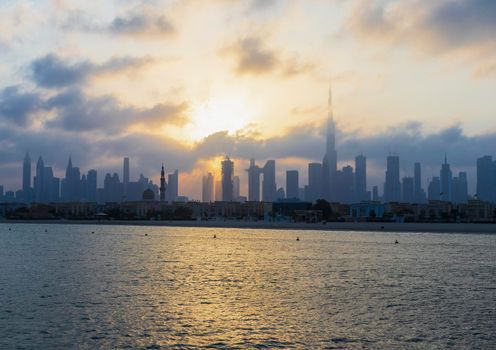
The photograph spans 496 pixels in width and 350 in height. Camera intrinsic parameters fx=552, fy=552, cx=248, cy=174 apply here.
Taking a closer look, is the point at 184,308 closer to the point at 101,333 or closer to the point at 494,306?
the point at 101,333

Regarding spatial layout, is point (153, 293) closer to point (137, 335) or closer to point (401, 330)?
point (137, 335)

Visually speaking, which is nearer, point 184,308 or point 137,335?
point 137,335

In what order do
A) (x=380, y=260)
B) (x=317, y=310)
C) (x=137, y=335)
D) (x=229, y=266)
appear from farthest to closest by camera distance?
(x=380, y=260) → (x=229, y=266) → (x=317, y=310) → (x=137, y=335)

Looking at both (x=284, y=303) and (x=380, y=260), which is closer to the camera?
(x=284, y=303)

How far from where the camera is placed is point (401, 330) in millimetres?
29016

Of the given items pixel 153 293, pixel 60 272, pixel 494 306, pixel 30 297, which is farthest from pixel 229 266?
pixel 494 306

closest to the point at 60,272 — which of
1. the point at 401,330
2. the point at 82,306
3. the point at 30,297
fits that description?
the point at 30,297

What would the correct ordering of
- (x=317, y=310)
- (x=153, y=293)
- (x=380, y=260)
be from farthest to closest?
1. (x=380, y=260)
2. (x=153, y=293)
3. (x=317, y=310)

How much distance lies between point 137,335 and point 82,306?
9549 millimetres

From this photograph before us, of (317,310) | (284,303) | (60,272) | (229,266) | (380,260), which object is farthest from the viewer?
(380,260)

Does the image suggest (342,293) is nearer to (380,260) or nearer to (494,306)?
(494,306)

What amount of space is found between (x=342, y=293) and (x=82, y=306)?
1885cm

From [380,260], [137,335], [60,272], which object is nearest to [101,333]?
[137,335]

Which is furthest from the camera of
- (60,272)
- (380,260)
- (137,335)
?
(380,260)
